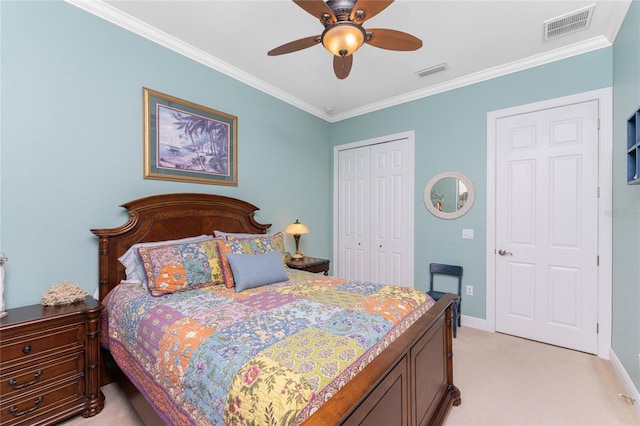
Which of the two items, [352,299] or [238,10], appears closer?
[352,299]

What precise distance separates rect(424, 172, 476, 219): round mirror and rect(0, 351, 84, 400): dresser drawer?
3.73m

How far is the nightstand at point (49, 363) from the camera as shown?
1.58m

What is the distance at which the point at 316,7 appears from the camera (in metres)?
1.67

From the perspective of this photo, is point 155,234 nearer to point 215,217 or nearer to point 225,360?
point 215,217

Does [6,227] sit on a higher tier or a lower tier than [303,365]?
higher

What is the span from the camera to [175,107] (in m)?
2.70

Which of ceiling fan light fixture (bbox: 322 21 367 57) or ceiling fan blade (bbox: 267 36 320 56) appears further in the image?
ceiling fan blade (bbox: 267 36 320 56)

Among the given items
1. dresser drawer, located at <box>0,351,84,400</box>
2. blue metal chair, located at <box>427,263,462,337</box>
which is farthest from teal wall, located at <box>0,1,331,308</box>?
blue metal chair, located at <box>427,263,462,337</box>

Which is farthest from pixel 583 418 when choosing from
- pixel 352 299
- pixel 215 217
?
pixel 215 217

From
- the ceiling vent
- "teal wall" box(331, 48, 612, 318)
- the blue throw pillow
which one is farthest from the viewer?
"teal wall" box(331, 48, 612, 318)

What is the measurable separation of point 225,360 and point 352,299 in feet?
3.06

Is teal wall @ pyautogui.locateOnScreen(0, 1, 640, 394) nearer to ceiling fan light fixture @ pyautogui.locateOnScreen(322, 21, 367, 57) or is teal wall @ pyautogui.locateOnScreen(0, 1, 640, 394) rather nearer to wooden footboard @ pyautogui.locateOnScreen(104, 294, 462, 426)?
wooden footboard @ pyautogui.locateOnScreen(104, 294, 462, 426)

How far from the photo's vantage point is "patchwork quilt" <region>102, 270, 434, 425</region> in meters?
0.99

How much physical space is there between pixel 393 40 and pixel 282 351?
2.07 m
